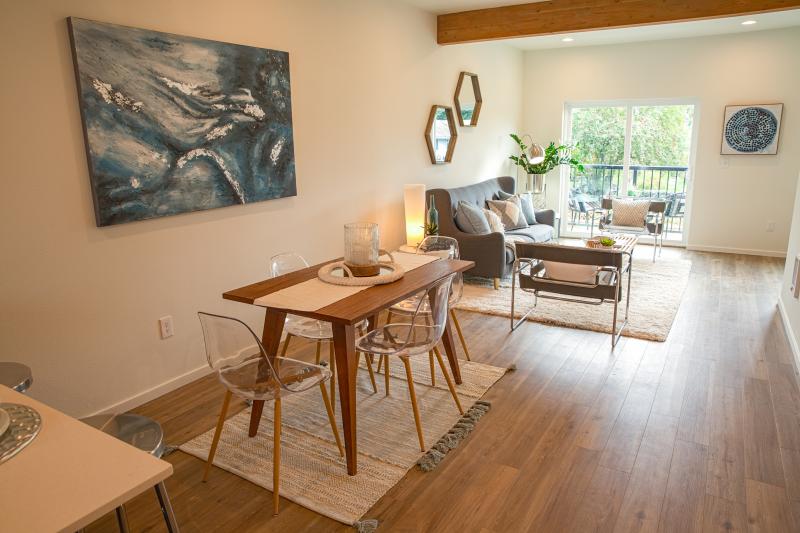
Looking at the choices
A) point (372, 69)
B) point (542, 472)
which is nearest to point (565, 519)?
point (542, 472)

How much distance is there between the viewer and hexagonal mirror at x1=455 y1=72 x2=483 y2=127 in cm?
606

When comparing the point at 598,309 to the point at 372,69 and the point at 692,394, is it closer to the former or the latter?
the point at 692,394

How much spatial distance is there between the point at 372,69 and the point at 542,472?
3.48 meters

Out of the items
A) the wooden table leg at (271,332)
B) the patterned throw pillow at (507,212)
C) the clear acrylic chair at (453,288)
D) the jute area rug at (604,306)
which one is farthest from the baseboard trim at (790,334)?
the wooden table leg at (271,332)

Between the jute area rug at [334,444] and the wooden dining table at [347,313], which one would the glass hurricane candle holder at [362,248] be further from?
the jute area rug at [334,444]

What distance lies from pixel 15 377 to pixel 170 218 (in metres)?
1.27

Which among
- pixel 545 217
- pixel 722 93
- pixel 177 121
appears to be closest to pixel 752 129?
pixel 722 93

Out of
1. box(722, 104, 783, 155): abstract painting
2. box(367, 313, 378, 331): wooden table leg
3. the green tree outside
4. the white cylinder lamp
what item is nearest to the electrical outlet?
box(367, 313, 378, 331): wooden table leg

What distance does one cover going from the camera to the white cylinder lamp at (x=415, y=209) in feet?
16.3

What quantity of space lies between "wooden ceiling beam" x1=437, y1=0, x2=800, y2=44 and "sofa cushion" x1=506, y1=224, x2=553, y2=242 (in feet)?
6.45

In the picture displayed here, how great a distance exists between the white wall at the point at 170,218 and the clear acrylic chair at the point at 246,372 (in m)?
0.92

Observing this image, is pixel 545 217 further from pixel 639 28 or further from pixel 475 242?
pixel 639 28

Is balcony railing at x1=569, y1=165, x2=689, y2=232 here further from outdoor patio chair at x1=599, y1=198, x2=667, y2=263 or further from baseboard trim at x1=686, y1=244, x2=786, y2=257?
baseboard trim at x1=686, y1=244, x2=786, y2=257

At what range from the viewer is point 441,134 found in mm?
5836
